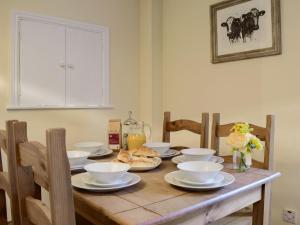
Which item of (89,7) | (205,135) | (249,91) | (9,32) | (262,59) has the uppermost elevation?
(89,7)

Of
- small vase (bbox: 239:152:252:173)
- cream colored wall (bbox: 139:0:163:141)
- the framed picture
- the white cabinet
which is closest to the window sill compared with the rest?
the white cabinet

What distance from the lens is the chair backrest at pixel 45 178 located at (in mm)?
662

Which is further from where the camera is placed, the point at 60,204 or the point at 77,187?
the point at 77,187

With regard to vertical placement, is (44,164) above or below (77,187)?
above

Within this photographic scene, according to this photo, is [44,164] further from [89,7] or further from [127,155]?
[89,7]

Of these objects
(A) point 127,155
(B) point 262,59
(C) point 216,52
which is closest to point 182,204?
(A) point 127,155

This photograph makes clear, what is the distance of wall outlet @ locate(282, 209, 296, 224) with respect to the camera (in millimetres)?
2057

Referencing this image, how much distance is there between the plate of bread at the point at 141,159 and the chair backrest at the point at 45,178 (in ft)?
1.65

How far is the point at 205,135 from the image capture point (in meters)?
1.85

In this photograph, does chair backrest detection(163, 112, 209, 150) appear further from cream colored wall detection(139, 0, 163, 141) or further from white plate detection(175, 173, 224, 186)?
cream colored wall detection(139, 0, 163, 141)

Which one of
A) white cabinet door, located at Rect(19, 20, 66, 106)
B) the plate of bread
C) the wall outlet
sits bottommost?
the wall outlet

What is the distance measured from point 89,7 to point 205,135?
1.77 metres

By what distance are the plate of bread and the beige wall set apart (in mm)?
1270

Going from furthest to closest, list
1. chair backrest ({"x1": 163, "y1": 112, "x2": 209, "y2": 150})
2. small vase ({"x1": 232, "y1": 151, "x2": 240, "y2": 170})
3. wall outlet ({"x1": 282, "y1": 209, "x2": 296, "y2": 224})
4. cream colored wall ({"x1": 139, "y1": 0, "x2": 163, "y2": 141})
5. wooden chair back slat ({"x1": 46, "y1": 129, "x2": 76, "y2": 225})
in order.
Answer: cream colored wall ({"x1": 139, "y1": 0, "x2": 163, "y2": 141})
wall outlet ({"x1": 282, "y1": 209, "x2": 296, "y2": 224})
chair backrest ({"x1": 163, "y1": 112, "x2": 209, "y2": 150})
small vase ({"x1": 232, "y1": 151, "x2": 240, "y2": 170})
wooden chair back slat ({"x1": 46, "y1": 129, "x2": 76, "y2": 225})
